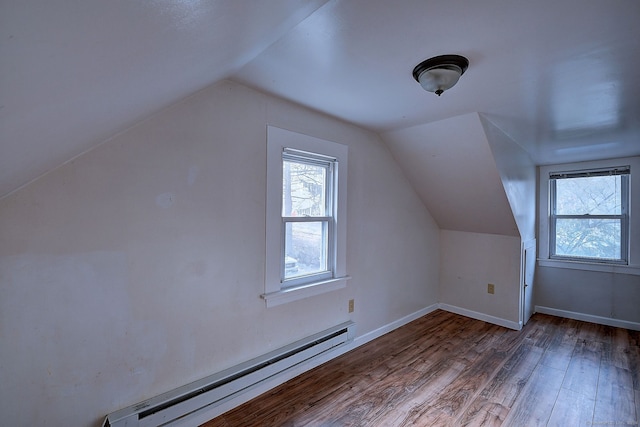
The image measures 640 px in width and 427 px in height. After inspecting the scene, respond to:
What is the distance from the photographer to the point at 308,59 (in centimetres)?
155

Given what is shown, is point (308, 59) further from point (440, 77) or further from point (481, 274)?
point (481, 274)

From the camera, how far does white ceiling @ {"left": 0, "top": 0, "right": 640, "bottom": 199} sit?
0.59m

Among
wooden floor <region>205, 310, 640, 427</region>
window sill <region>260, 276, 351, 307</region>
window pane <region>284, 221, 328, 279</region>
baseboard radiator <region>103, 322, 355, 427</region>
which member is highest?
window pane <region>284, 221, 328, 279</region>

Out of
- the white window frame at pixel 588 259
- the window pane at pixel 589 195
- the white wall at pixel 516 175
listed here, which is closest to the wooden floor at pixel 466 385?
the white window frame at pixel 588 259

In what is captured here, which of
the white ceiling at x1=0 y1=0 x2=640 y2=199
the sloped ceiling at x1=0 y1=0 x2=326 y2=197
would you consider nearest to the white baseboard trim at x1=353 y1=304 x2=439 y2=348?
the white ceiling at x1=0 y1=0 x2=640 y2=199

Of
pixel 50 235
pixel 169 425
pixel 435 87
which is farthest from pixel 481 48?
pixel 169 425

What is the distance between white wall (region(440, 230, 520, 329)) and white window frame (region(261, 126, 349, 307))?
2.05 metres

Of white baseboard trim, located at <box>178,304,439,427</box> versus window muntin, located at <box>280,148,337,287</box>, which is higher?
window muntin, located at <box>280,148,337,287</box>

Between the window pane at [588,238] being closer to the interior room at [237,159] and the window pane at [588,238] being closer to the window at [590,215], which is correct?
the window at [590,215]

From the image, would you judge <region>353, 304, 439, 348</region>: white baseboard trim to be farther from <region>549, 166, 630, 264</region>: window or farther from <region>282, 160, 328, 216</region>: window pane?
<region>549, 166, 630, 264</region>: window

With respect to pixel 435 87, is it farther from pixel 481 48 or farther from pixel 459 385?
pixel 459 385

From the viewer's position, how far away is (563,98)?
6.31 feet

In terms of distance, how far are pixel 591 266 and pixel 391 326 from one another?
2774mm

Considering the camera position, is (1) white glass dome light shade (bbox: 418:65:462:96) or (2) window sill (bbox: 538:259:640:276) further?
(2) window sill (bbox: 538:259:640:276)
